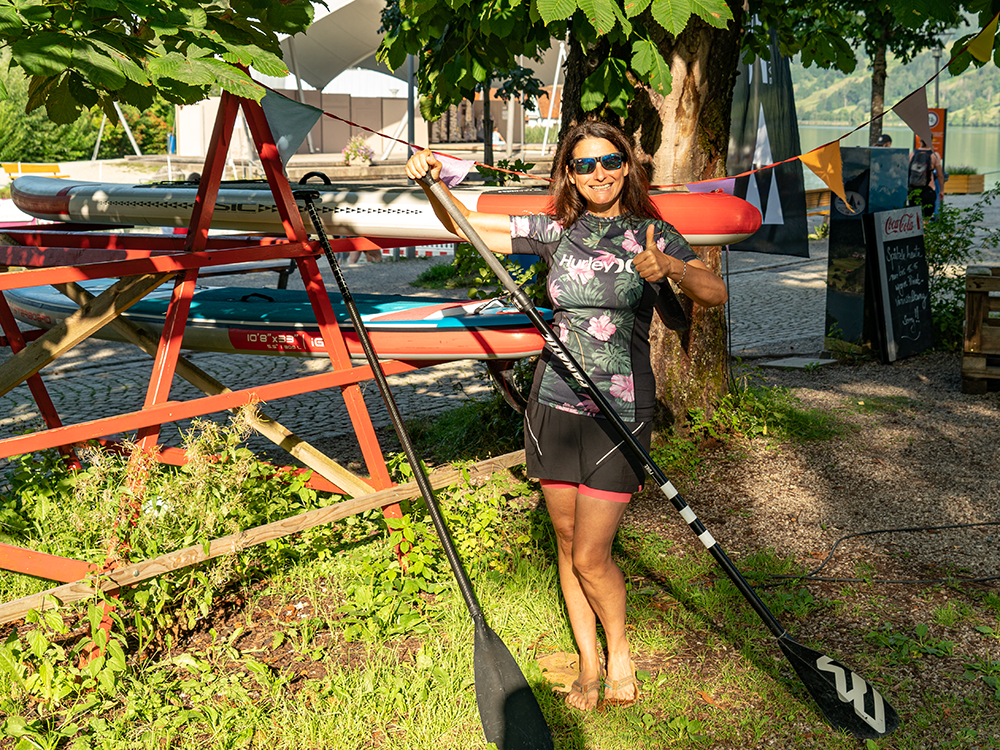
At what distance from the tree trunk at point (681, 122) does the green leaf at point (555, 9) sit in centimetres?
147

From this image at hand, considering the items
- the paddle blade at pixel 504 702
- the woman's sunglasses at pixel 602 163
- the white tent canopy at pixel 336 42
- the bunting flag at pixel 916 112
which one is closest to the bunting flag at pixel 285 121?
the woman's sunglasses at pixel 602 163

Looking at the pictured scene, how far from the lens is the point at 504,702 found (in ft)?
9.12

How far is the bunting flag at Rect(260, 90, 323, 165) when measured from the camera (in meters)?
3.71

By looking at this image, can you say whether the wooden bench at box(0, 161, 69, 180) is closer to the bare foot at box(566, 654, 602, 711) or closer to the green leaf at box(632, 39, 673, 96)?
the green leaf at box(632, 39, 673, 96)

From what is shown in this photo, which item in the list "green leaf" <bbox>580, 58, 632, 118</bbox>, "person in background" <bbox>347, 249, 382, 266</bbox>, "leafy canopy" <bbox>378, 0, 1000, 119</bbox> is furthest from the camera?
"person in background" <bbox>347, 249, 382, 266</bbox>

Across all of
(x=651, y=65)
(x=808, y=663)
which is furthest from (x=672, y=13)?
(x=808, y=663)

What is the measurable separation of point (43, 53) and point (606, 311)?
68.5 inches

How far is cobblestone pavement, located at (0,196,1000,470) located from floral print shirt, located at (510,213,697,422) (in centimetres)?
220

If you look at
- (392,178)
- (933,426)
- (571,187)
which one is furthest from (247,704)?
(392,178)

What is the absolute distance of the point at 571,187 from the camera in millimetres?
2850

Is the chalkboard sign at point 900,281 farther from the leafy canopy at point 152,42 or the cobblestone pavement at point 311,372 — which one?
the leafy canopy at point 152,42

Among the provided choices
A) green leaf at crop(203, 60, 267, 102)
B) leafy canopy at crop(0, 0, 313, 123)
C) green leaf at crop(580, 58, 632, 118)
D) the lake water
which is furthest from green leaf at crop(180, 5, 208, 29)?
the lake water

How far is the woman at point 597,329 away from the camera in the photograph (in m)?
2.71

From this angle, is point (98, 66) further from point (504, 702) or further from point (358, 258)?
point (358, 258)
